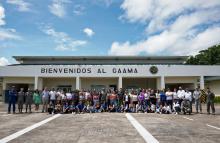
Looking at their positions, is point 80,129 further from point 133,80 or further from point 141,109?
point 133,80

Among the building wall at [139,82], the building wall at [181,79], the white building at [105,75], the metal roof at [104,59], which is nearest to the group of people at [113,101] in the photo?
the white building at [105,75]

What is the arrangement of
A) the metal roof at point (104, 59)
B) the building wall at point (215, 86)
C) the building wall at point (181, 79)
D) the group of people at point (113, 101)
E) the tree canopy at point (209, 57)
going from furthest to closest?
the tree canopy at point (209, 57) < the metal roof at point (104, 59) < the building wall at point (215, 86) < the building wall at point (181, 79) < the group of people at point (113, 101)

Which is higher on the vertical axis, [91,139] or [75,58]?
[75,58]

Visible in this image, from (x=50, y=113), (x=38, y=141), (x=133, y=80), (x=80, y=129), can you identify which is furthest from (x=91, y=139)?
(x=133, y=80)

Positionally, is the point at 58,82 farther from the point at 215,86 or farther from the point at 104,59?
the point at 215,86

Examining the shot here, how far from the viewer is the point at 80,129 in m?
11.3

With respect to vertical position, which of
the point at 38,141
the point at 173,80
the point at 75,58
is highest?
the point at 75,58

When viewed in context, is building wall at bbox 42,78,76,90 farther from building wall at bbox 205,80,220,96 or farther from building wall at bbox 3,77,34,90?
building wall at bbox 205,80,220,96

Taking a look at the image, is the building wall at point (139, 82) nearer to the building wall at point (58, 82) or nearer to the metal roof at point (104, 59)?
the metal roof at point (104, 59)

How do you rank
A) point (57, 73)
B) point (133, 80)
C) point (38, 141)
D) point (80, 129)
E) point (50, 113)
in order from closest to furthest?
point (38, 141)
point (80, 129)
point (50, 113)
point (57, 73)
point (133, 80)

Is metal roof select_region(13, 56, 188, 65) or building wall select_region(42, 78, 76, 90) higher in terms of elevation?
metal roof select_region(13, 56, 188, 65)

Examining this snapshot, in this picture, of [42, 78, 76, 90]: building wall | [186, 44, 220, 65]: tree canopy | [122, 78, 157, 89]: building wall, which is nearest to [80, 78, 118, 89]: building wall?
[42, 78, 76, 90]: building wall

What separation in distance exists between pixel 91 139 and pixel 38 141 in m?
1.49

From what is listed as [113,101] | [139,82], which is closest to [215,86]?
[139,82]
